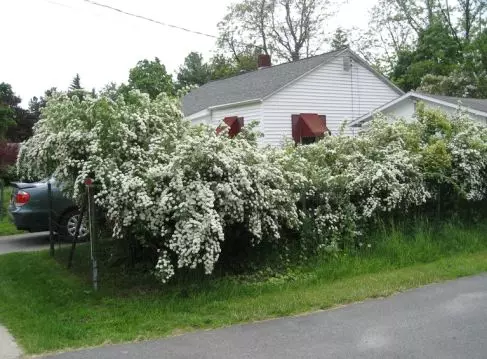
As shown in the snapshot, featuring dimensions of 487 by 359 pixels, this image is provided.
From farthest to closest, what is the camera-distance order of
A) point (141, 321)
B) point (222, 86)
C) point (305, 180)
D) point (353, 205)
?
point (222, 86), point (353, 205), point (305, 180), point (141, 321)

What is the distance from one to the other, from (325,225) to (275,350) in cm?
398

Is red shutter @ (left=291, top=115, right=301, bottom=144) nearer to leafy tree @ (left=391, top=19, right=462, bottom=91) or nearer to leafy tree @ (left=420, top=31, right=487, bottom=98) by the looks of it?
leafy tree @ (left=420, top=31, right=487, bottom=98)

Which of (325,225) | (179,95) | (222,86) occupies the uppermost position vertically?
(222,86)

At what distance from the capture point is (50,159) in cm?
770

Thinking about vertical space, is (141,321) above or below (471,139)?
below

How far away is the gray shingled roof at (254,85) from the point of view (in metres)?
21.2

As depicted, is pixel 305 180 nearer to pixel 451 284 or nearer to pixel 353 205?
pixel 353 205

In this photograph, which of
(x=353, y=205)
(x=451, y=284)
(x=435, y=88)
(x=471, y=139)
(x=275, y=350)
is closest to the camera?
(x=275, y=350)

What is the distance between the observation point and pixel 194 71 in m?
56.8

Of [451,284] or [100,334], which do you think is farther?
[451,284]

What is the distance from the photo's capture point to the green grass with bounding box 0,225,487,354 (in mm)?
5773

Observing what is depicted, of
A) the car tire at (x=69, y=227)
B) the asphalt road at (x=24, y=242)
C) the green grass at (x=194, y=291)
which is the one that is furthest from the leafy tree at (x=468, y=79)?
the car tire at (x=69, y=227)

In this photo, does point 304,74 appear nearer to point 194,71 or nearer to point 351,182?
point 351,182

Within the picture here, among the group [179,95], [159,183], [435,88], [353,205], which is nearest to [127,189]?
[159,183]
